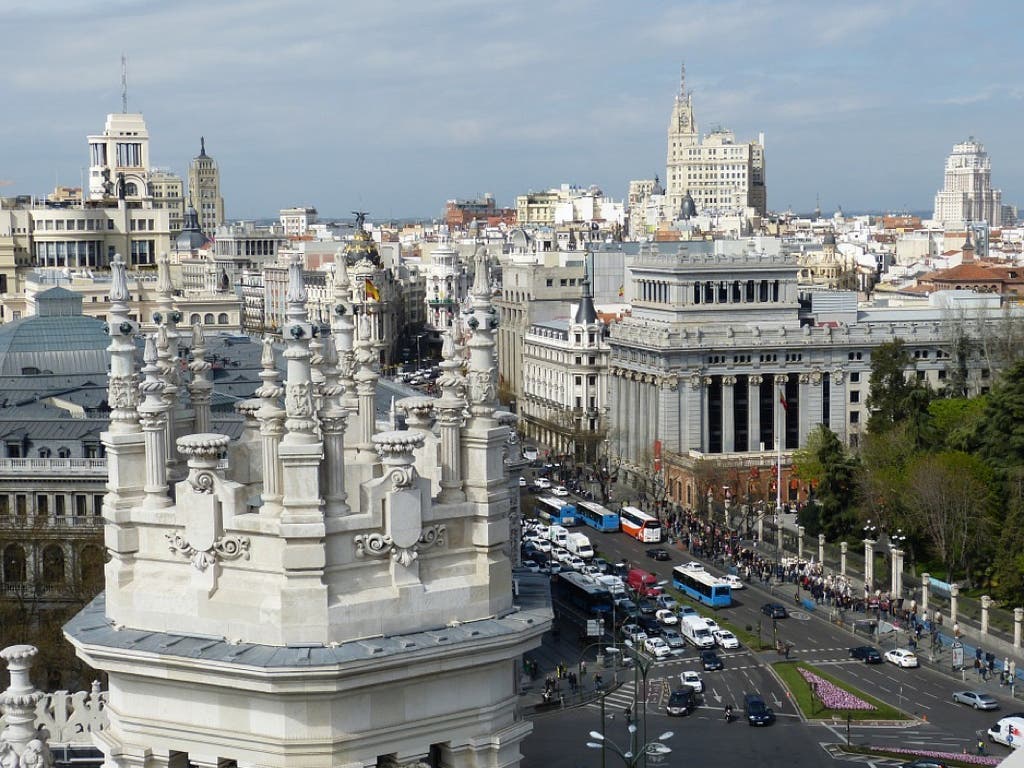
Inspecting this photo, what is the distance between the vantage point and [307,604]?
14.5 m

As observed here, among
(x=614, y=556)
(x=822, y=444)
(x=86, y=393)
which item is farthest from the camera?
(x=822, y=444)

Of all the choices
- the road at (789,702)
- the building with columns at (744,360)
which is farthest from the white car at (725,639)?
the building with columns at (744,360)

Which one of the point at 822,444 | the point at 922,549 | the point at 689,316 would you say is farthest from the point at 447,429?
the point at 689,316

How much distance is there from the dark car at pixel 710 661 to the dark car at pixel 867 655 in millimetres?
5645

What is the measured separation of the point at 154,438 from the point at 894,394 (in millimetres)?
100500

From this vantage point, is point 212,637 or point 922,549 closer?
point 212,637

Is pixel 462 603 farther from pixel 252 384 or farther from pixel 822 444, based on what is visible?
pixel 822 444

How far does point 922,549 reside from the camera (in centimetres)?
9000

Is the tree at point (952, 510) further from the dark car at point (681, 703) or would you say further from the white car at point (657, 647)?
the dark car at point (681, 703)

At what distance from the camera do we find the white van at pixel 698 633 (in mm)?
75875

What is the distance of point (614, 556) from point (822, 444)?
16.3 m

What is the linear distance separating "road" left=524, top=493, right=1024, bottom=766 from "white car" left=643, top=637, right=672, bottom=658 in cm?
51

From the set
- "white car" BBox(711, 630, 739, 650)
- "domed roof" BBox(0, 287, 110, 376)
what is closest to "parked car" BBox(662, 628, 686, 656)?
"white car" BBox(711, 630, 739, 650)

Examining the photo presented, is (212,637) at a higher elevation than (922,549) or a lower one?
higher
